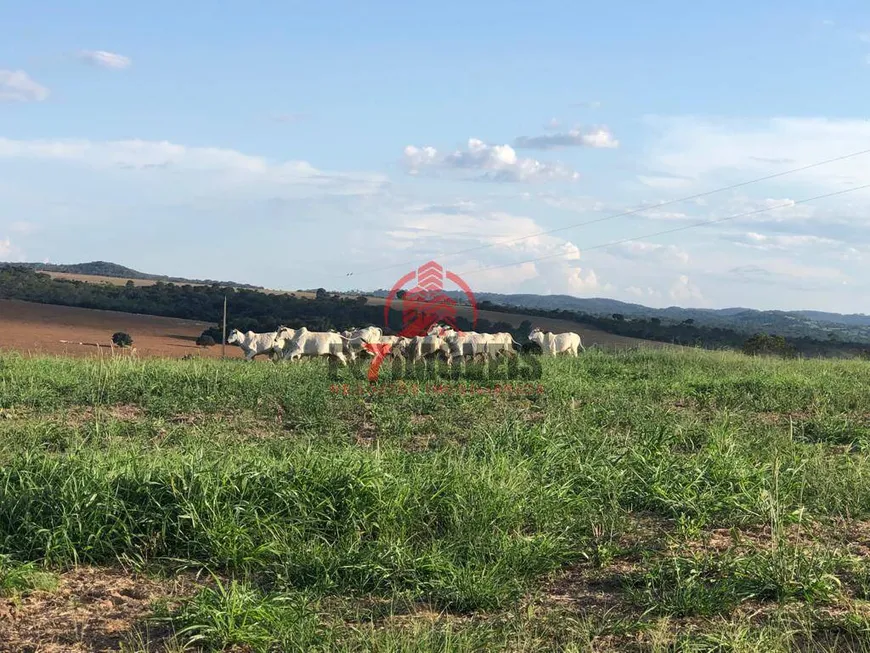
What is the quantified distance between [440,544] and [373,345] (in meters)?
13.5

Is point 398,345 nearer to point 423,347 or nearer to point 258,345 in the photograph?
point 423,347

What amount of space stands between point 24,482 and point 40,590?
1.35 m

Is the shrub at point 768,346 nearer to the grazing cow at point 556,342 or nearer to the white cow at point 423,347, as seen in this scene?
the grazing cow at point 556,342

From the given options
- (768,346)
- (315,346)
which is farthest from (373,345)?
(768,346)

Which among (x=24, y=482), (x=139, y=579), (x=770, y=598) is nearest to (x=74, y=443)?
(x=24, y=482)

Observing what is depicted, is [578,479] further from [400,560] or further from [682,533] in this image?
[400,560]

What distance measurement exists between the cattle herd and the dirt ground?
688 cm

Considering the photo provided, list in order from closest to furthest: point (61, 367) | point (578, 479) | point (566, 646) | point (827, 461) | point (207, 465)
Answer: point (566, 646) < point (207, 465) < point (578, 479) < point (827, 461) < point (61, 367)

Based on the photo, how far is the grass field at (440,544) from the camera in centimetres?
378

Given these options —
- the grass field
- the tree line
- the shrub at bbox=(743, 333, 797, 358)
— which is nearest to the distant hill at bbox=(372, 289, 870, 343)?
the tree line

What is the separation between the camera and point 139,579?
4.48 m

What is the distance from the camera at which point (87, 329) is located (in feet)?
115

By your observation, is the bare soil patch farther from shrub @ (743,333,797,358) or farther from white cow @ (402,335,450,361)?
shrub @ (743,333,797,358)

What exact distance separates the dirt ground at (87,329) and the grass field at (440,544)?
807 inches
